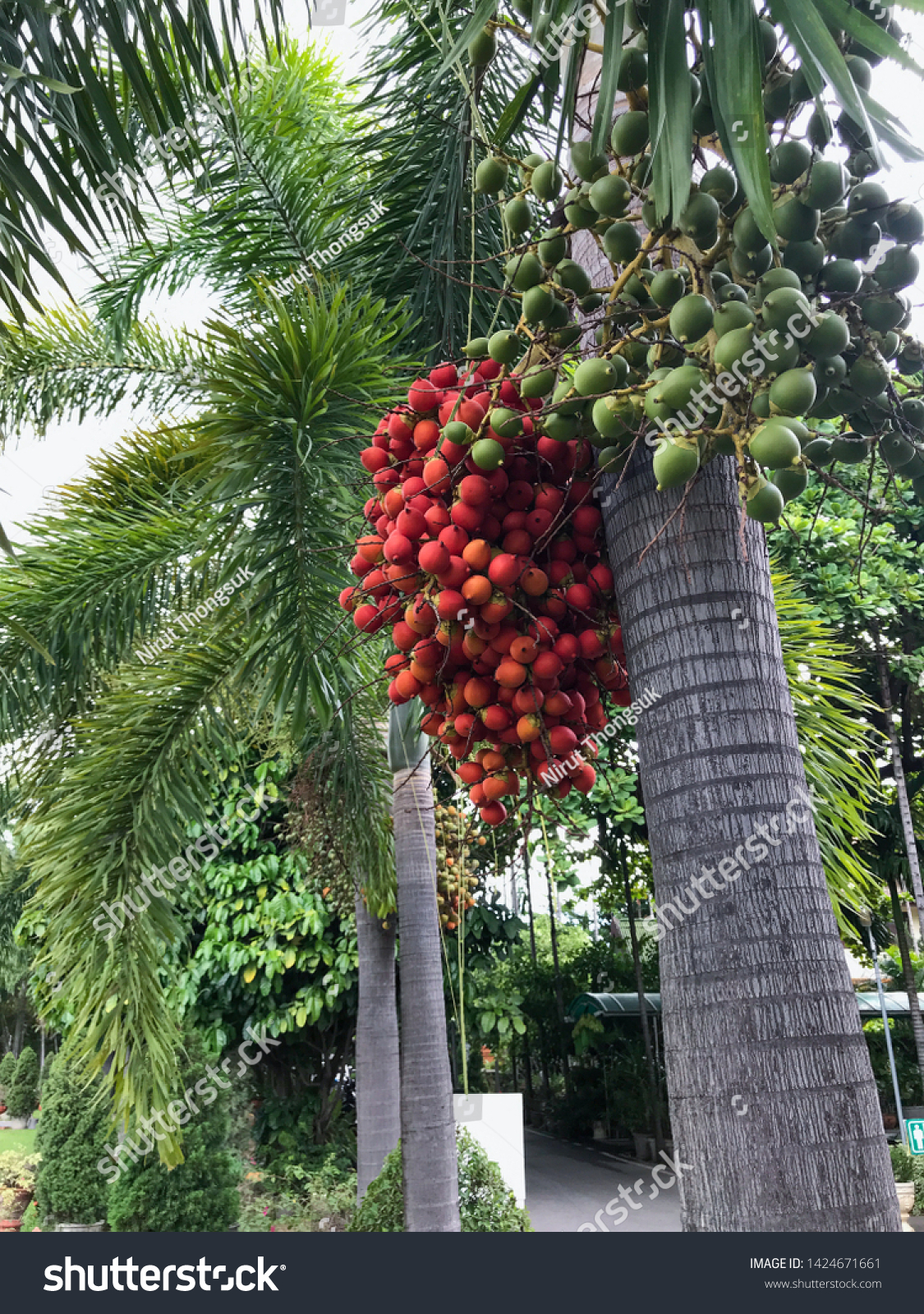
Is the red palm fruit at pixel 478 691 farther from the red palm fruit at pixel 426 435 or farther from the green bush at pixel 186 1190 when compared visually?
the green bush at pixel 186 1190

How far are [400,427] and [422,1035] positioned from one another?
379cm

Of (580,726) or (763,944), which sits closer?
(763,944)

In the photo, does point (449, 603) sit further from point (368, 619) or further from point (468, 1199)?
point (468, 1199)

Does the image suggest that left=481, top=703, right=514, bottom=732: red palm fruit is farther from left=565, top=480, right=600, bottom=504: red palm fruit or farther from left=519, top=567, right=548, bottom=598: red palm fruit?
left=565, top=480, right=600, bottom=504: red palm fruit

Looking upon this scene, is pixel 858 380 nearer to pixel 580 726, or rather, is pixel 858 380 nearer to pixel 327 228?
pixel 580 726

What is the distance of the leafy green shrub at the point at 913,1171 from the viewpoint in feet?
28.4

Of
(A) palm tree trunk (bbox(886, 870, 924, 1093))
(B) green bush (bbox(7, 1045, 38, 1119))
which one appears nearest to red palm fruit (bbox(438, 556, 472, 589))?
(A) palm tree trunk (bbox(886, 870, 924, 1093))

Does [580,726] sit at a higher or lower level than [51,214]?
lower

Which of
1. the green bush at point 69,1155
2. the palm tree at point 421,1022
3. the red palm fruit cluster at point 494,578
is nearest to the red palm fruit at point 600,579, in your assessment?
the red palm fruit cluster at point 494,578

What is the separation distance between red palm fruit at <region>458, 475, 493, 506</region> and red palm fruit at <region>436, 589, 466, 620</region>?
0.12 metres

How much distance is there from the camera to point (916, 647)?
10367mm

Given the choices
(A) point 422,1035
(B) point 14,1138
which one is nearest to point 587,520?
(A) point 422,1035
